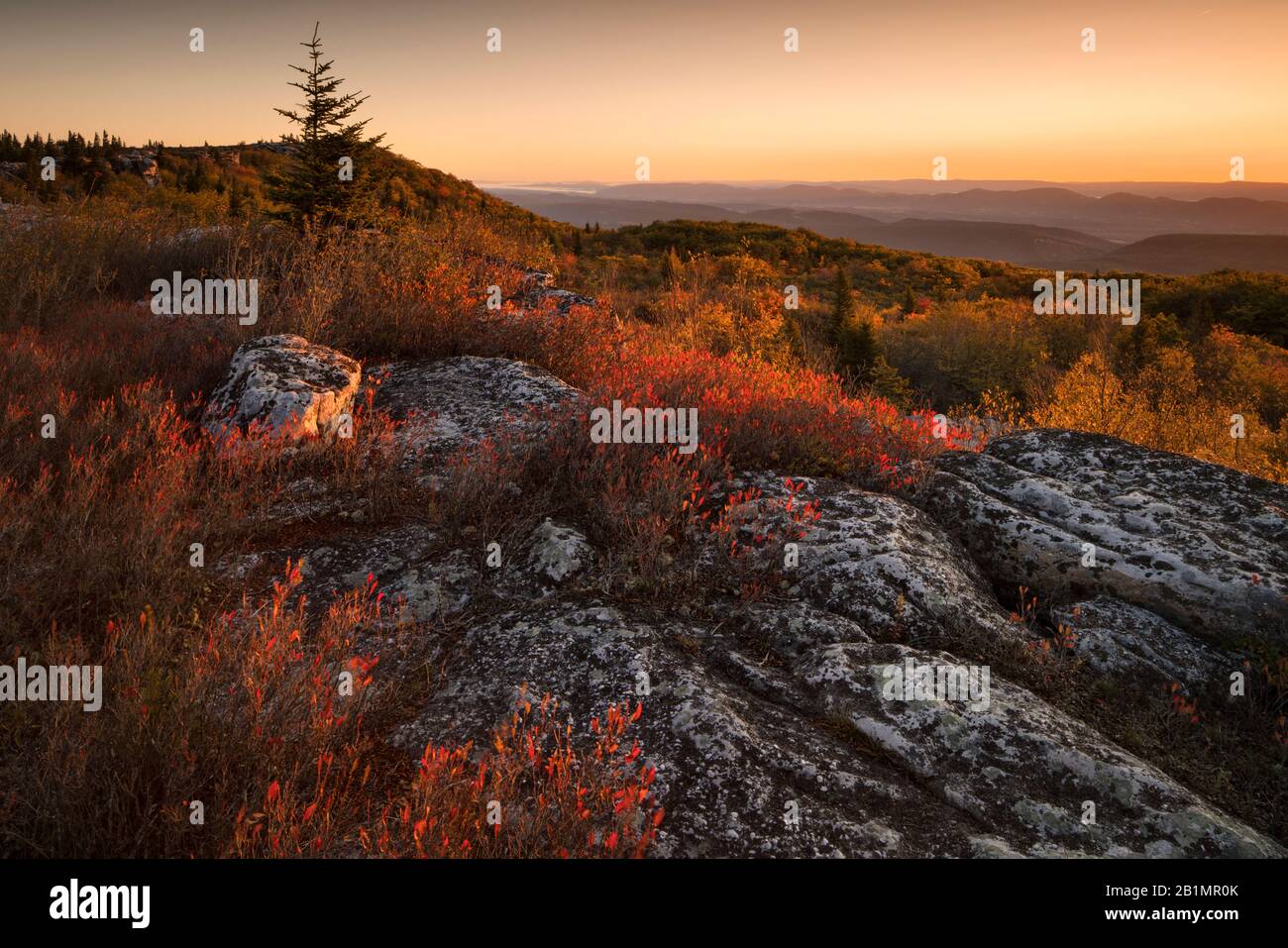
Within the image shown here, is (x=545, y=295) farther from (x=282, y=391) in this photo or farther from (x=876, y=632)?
(x=876, y=632)

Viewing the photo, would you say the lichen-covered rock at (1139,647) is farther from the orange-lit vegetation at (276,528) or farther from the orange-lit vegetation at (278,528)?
the orange-lit vegetation at (276,528)

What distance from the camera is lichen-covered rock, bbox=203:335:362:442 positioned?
17.3 ft

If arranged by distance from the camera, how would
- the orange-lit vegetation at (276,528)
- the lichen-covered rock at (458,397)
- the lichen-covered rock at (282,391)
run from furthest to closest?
the lichen-covered rock at (458,397)
the lichen-covered rock at (282,391)
the orange-lit vegetation at (276,528)

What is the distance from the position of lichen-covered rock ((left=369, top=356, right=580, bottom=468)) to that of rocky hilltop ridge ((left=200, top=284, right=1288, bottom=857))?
0.04 metres

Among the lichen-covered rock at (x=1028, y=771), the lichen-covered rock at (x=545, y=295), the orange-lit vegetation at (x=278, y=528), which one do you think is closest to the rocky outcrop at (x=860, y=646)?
the lichen-covered rock at (x=1028, y=771)

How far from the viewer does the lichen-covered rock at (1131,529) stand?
4.48 meters

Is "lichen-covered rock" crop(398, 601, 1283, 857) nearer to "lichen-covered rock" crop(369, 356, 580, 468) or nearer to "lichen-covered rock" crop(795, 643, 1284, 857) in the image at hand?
"lichen-covered rock" crop(795, 643, 1284, 857)

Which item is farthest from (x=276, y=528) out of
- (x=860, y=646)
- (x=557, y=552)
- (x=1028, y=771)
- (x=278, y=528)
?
(x=1028, y=771)

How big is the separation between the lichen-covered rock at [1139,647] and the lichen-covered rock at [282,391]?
5.65m

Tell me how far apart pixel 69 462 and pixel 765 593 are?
4.78 meters

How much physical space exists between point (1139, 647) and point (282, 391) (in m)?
6.38

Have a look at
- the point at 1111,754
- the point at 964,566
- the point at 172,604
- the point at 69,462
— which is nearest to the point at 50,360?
the point at 69,462

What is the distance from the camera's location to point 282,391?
5387mm

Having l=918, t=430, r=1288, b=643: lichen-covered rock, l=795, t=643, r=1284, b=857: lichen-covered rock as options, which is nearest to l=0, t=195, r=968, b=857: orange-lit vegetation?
l=918, t=430, r=1288, b=643: lichen-covered rock
